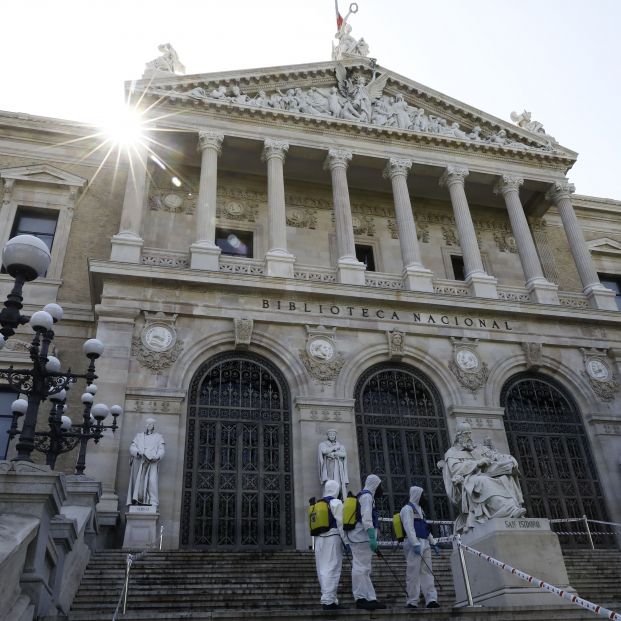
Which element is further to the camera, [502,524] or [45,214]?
[45,214]

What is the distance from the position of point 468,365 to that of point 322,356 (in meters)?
4.05

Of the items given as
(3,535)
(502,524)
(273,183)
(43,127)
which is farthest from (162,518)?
(43,127)

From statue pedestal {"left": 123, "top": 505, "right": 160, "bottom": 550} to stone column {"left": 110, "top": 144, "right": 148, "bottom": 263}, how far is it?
644cm

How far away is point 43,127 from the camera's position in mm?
21609

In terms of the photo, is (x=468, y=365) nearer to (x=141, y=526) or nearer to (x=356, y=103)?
(x=141, y=526)

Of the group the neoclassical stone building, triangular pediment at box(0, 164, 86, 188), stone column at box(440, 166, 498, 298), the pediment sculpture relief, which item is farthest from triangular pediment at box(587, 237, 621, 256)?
triangular pediment at box(0, 164, 86, 188)

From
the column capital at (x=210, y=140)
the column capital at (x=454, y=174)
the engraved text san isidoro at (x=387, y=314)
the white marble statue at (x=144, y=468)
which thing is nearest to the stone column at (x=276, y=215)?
the engraved text san isidoro at (x=387, y=314)

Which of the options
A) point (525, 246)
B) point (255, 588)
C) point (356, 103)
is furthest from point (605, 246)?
point (255, 588)

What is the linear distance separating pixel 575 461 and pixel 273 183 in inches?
449

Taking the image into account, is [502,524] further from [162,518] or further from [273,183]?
[273,183]

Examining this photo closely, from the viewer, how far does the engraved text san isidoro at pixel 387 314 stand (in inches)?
703

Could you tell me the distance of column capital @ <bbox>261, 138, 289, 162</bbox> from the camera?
66.9 ft

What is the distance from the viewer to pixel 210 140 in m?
20.1

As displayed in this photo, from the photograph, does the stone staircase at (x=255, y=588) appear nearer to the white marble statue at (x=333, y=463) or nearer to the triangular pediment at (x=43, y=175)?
the white marble statue at (x=333, y=463)
